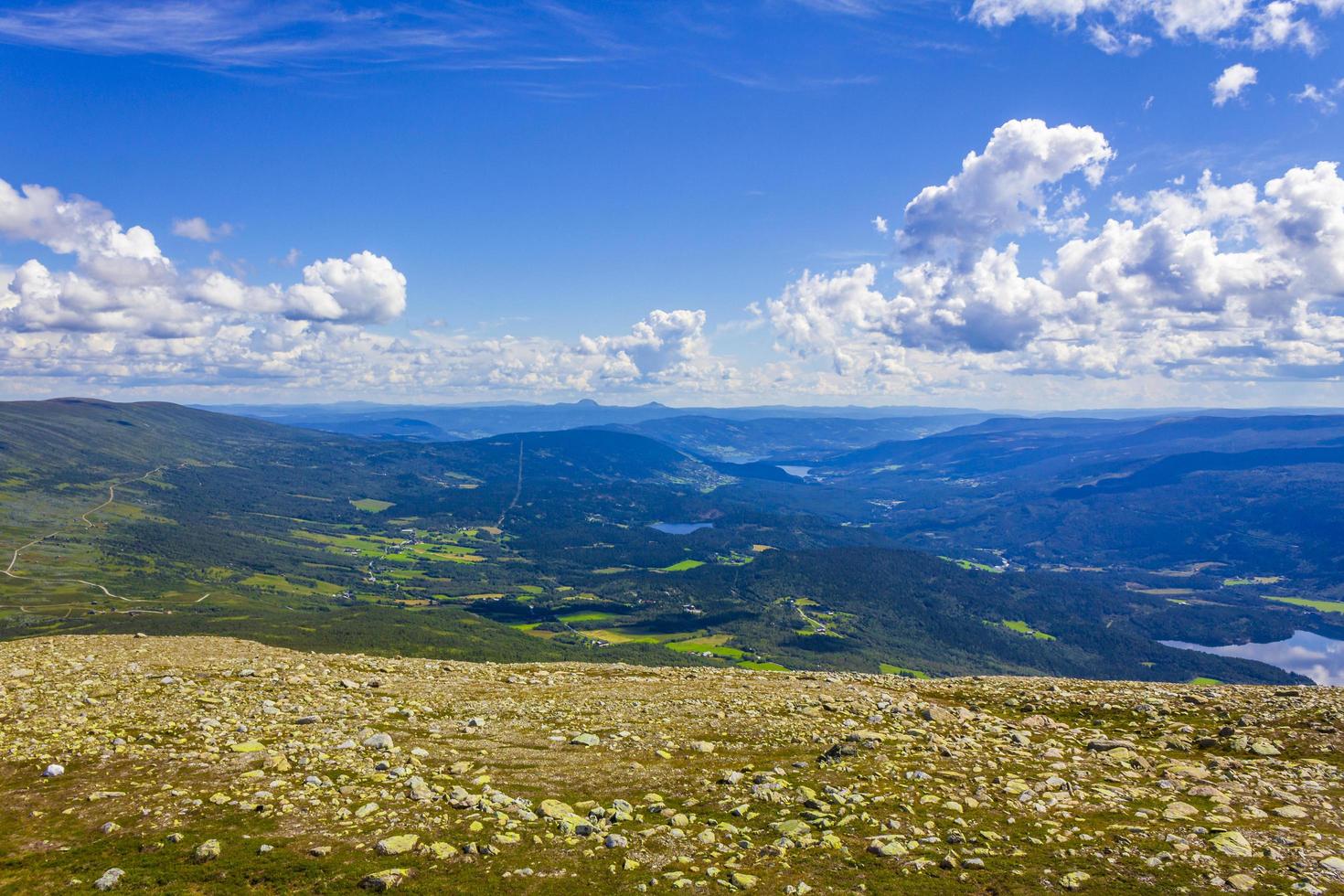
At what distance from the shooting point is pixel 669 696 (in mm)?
36812

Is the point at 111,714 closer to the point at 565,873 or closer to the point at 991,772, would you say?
the point at 565,873

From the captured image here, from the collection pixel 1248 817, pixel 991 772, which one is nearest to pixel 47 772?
pixel 991 772

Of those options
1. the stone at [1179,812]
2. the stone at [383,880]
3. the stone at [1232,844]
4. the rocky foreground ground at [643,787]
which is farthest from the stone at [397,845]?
the stone at [1179,812]

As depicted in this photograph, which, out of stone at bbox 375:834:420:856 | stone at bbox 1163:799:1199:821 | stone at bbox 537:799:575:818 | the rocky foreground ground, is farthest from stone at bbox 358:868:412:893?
stone at bbox 1163:799:1199:821

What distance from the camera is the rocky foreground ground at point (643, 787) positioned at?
59.2 feet

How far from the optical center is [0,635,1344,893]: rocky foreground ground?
18.0m

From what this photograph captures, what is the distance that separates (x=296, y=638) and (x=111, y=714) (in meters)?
179

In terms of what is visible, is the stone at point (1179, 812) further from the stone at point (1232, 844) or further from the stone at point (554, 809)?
the stone at point (554, 809)

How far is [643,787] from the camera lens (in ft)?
78.5

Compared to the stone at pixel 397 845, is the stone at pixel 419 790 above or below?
below

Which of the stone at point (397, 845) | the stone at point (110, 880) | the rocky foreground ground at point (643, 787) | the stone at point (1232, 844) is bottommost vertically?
the rocky foreground ground at point (643, 787)

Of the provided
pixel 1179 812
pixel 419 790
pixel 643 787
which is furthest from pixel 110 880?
pixel 1179 812

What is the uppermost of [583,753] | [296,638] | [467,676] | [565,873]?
[565,873]

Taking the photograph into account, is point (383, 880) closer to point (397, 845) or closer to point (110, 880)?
point (397, 845)
